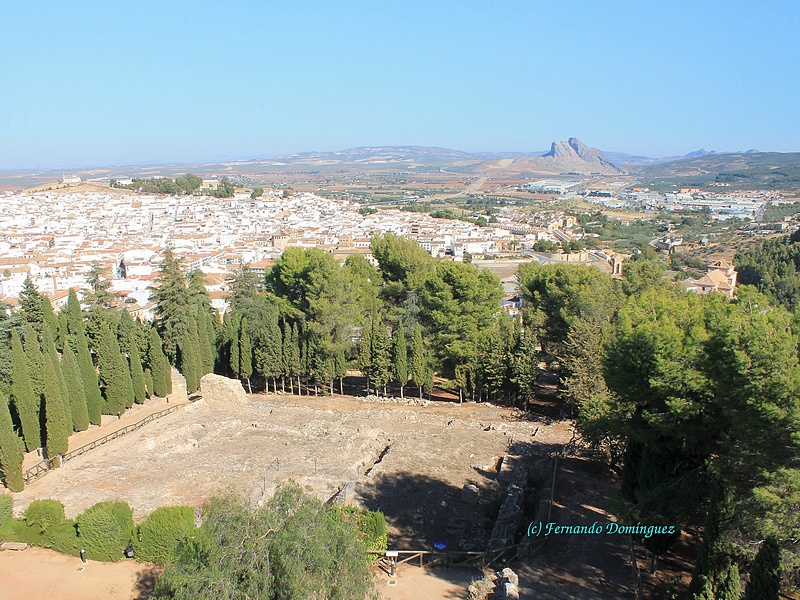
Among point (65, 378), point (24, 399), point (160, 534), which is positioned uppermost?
point (24, 399)

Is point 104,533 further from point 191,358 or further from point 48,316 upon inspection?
point 48,316

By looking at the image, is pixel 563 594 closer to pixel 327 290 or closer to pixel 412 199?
pixel 327 290

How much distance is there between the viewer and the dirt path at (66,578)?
1248 cm

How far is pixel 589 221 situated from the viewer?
13500cm

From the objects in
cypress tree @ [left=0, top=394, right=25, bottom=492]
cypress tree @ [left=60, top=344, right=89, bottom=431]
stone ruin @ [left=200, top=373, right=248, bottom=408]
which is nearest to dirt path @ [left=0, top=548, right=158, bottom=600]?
cypress tree @ [left=0, top=394, right=25, bottom=492]

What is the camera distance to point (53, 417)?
730 inches

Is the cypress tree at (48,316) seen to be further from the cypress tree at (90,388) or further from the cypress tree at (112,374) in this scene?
the cypress tree at (90,388)

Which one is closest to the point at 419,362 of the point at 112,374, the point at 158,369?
the point at 158,369

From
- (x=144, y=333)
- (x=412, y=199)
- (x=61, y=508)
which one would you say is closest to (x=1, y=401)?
(x=61, y=508)

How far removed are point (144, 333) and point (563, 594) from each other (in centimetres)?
2279

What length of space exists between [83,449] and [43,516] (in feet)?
18.1

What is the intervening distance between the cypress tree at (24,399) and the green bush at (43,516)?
5.27 meters

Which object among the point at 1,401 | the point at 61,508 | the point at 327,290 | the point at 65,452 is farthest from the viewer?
the point at 327,290

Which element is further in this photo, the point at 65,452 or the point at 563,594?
the point at 65,452
